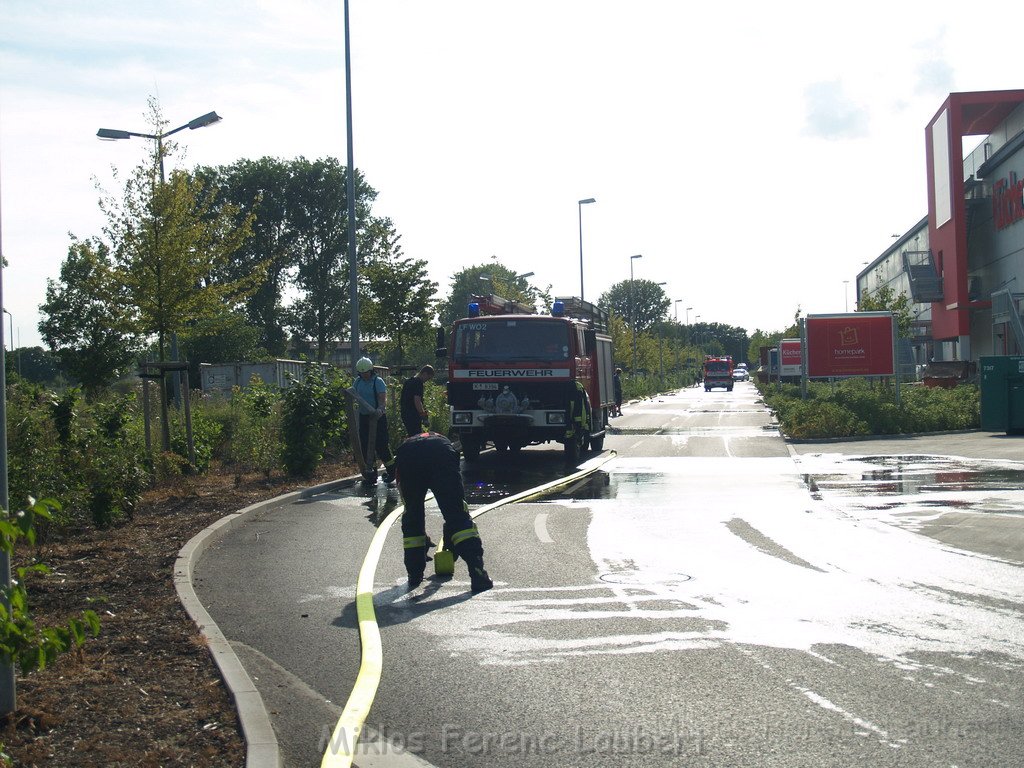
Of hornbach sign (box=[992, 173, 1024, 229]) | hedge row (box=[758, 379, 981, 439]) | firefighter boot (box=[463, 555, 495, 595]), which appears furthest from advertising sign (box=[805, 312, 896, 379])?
firefighter boot (box=[463, 555, 495, 595])

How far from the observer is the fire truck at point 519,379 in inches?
782

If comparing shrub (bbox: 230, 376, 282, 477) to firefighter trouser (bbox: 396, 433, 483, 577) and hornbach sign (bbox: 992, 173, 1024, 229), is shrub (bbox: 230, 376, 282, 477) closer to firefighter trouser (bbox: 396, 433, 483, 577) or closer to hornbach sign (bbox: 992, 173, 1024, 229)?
firefighter trouser (bbox: 396, 433, 483, 577)

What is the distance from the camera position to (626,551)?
992cm

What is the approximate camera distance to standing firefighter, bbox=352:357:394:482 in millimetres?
15812

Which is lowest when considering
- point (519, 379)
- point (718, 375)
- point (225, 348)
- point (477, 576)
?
point (477, 576)

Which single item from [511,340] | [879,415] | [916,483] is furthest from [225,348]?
[916,483]

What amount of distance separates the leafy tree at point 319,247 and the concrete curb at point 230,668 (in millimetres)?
58728

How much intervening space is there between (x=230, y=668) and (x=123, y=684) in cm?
→ 53

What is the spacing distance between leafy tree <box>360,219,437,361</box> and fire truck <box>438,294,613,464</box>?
1175cm

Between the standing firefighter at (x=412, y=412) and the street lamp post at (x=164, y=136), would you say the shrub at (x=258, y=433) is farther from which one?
the standing firefighter at (x=412, y=412)

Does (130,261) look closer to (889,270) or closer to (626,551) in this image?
(626,551)

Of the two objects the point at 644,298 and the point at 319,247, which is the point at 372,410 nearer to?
the point at 319,247

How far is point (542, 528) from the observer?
1164cm

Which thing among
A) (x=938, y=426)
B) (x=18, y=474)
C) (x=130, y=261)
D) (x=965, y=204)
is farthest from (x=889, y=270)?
(x=18, y=474)
